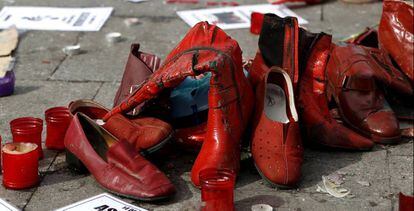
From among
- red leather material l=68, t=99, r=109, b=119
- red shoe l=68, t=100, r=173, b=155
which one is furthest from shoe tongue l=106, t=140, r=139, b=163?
red leather material l=68, t=99, r=109, b=119

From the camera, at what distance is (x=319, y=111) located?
3.73 meters

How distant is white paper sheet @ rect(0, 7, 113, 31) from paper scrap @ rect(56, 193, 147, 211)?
95.0 inches

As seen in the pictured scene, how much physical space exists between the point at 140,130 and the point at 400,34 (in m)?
1.57

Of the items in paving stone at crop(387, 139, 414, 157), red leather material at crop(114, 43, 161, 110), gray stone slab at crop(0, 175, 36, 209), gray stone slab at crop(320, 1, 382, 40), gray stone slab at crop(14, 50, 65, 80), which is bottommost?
gray stone slab at crop(320, 1, 382, 40)

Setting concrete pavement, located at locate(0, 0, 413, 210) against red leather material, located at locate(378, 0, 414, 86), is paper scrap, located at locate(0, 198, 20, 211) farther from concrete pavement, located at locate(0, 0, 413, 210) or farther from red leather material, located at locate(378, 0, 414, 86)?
red leather material, located at locate(378, 0, 414, 86)

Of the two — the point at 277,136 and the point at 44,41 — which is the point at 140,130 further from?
the point at 44,41

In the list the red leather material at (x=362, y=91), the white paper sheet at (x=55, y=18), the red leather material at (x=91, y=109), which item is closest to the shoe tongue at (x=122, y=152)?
the red leather material at (x=91, y=109)

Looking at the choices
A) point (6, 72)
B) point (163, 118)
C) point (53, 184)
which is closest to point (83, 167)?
point (53, 184)

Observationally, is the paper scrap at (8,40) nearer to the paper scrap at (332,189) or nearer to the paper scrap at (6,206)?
the paper scrap at (6,206)

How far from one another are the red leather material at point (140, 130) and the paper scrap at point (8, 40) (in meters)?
1.63

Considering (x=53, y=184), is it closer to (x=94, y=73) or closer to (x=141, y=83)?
(x=141, y=83)

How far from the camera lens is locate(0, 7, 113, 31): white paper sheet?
18.0ft

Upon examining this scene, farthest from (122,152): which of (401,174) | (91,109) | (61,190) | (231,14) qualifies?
(231,14)

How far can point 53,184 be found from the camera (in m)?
3.40
